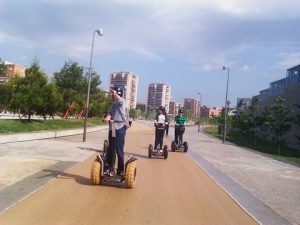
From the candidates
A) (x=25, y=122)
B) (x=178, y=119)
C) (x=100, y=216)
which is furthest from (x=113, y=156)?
(x=25, y=122)

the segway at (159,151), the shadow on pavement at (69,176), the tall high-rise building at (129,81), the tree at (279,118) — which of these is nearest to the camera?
the shadow on pavement at (69,176)

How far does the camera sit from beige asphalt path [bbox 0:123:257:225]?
727 centimetres

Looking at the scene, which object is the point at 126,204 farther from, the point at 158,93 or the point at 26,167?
the point at 158,93

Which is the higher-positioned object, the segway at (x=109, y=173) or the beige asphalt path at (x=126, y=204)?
the segway at (x=109, y=173)

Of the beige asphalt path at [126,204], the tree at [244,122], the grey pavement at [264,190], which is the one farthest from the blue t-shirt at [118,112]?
the tree at [244,122]

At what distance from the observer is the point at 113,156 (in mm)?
10484

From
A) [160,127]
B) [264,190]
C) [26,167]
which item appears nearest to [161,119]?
A: [160,127]

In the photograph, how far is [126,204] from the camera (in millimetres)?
8539

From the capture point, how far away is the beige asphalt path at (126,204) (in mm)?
7270

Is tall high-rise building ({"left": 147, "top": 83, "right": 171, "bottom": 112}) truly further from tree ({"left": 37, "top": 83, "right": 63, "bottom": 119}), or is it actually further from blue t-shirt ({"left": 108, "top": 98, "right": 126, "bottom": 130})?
blue t-shirt ({"left": 108, "top": 98, "right": 126, "bottom": 130})

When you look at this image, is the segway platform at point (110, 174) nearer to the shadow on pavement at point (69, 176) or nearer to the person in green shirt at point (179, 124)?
the shadow on pavement at point (69, 176)

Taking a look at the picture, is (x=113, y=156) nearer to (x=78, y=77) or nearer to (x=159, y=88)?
(x=78, y=77)

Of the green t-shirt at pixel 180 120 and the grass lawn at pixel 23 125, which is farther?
the grass lawn at pixel 23 125

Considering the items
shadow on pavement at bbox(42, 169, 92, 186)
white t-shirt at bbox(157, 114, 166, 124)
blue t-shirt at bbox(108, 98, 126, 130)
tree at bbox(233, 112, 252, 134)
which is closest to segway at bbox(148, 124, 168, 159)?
white t-shirt at bbox(157, 114, 166, 124)
